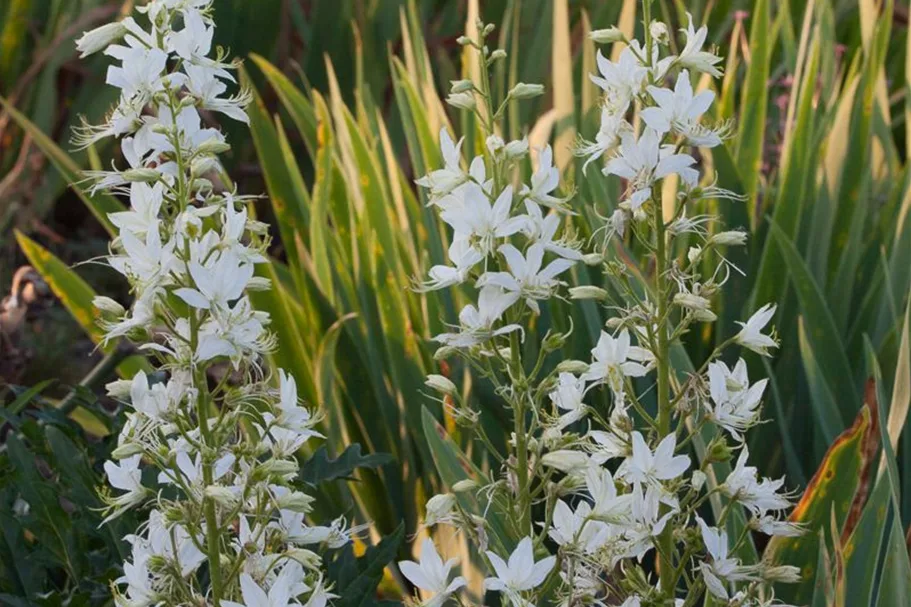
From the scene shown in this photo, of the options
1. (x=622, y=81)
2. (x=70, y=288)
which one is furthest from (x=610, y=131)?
(x=70, y=288)

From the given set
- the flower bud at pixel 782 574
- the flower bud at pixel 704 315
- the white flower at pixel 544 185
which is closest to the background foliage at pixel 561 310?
the flower bud at pixel 782 574

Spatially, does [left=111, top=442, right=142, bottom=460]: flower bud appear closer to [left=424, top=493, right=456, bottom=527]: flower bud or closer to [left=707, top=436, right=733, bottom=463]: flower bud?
[left=424, top=493, right=456, bottom=527]: flower bud

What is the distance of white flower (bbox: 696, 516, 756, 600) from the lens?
3.16 ft

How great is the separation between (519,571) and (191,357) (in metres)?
0.27

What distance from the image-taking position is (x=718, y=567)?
0.98 metres

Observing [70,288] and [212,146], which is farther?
[70,288]

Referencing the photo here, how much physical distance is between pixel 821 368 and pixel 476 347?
0.97 metres

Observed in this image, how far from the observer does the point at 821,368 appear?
1.80 meters

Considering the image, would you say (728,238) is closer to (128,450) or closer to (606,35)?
(606,35)

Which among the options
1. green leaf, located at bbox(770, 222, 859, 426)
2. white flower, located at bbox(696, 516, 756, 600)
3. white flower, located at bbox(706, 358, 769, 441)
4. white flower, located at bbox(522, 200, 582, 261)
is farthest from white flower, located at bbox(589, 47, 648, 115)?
green leaf, located at bbox(770, 222, 859, 426)

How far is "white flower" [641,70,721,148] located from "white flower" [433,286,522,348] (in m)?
0.17

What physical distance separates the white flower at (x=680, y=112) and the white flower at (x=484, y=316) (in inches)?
6.6

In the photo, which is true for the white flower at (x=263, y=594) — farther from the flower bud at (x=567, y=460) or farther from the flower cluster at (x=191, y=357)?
the flower bud at (x=567, y=460)

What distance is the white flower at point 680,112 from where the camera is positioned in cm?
97
